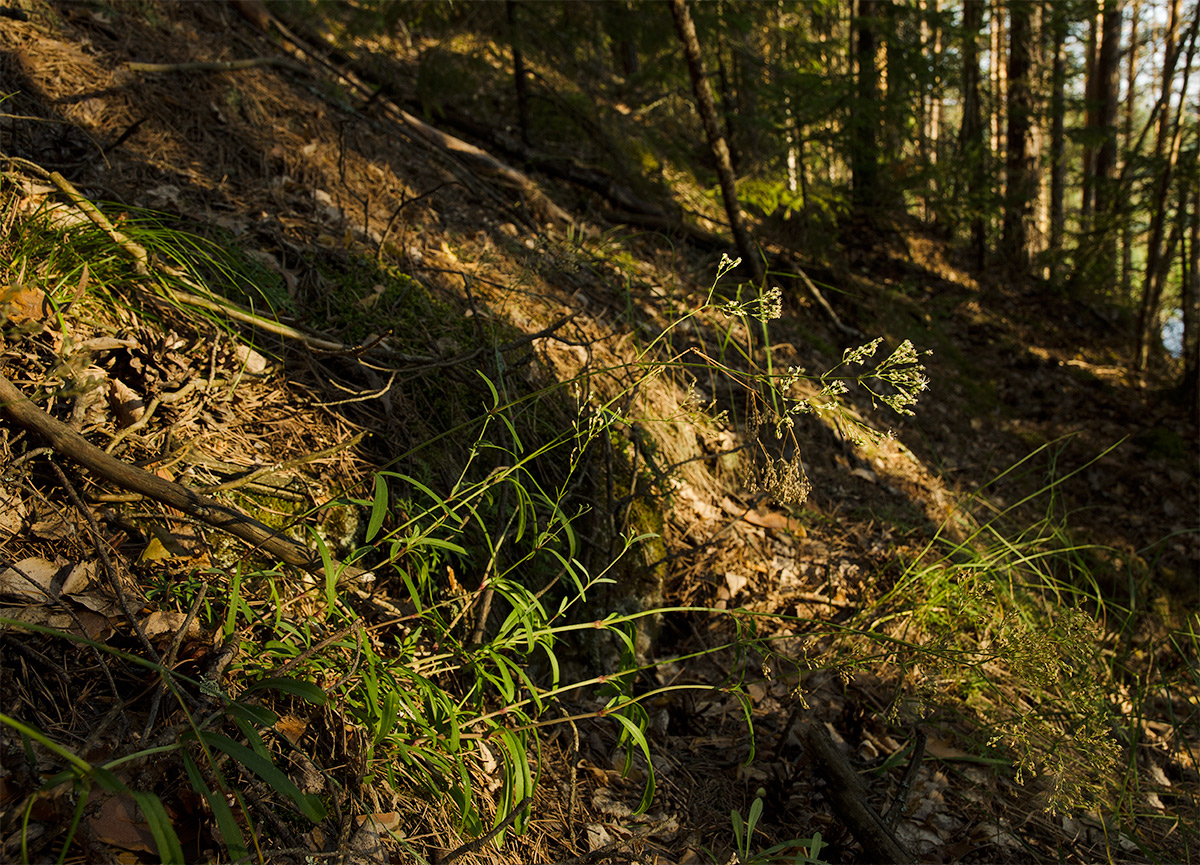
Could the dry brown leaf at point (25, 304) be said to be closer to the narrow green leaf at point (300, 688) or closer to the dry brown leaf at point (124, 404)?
the dry brown leaf at point (124, 404)

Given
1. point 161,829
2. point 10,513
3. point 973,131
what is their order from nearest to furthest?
point 161,829 < point 10,513 < point 973,131

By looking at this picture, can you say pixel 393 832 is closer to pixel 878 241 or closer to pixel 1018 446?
pixel 1018 446

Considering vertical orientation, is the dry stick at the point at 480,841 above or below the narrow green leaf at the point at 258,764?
below

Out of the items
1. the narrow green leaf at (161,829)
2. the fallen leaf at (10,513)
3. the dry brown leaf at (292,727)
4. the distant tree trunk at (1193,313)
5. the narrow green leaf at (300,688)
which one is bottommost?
the distant tree trunk at (1193,313)

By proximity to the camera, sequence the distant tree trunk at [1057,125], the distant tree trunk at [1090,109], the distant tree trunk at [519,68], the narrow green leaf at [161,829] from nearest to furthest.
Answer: the narrow green leaf at [161,829]
the distant tree trunk at [519,68]
the distant tree trunk at [1057,125]
the distant tree trunk at [1090,109]

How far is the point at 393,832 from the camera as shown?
1.49m

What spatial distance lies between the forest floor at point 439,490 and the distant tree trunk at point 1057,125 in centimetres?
641

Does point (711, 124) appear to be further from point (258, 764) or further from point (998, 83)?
point (998, 83)

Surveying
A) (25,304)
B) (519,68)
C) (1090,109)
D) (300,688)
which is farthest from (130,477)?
(1090,109)

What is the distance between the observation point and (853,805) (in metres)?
1.94

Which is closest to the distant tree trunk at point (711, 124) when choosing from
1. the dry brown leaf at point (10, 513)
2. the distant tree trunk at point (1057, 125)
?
the dry brown leaf at point (10, 513)

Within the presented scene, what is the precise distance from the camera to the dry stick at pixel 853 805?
183 centimetres

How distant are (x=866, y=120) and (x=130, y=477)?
6380 millimetres

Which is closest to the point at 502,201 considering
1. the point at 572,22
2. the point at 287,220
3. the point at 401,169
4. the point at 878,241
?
the point at 401,169
